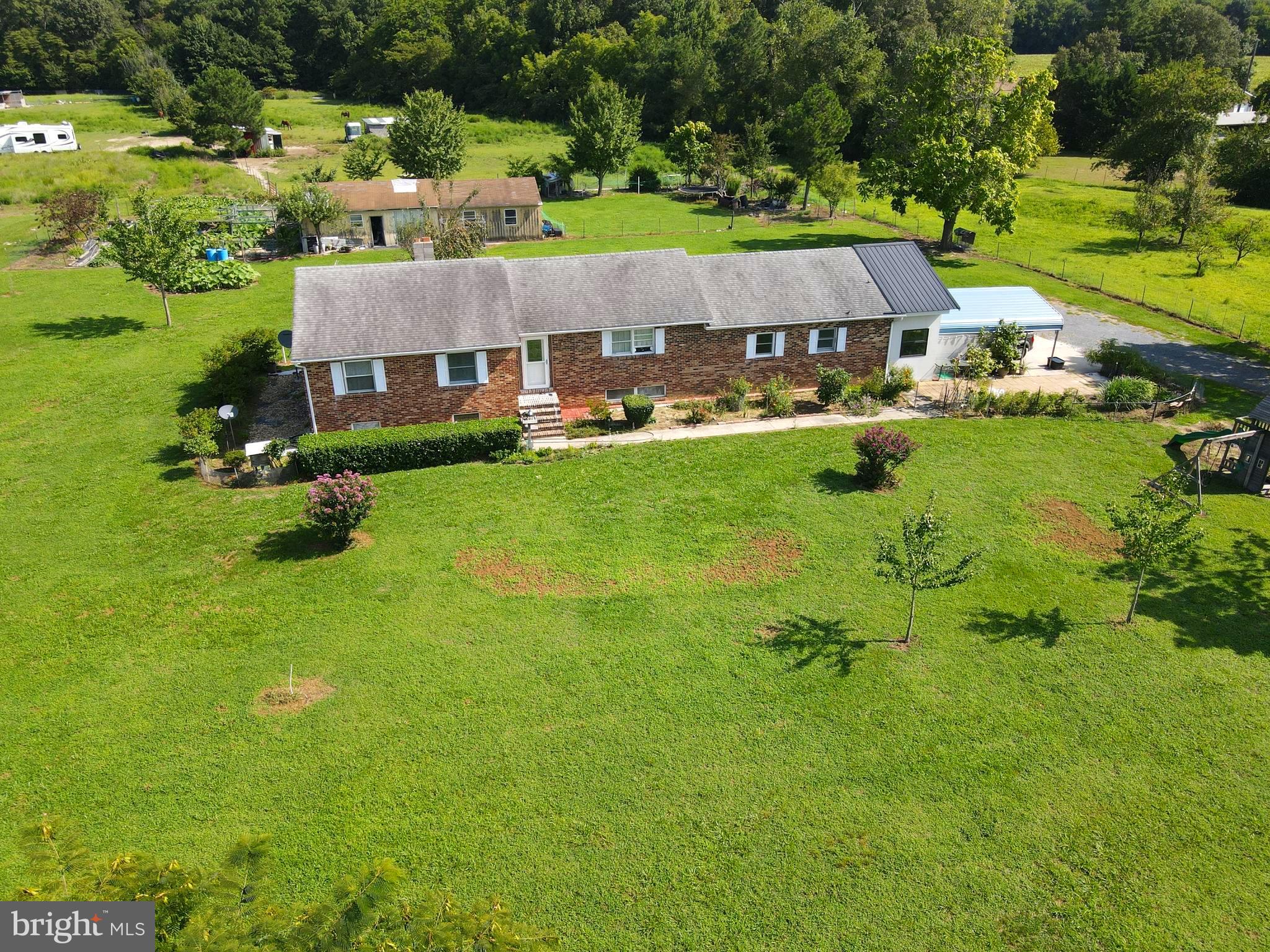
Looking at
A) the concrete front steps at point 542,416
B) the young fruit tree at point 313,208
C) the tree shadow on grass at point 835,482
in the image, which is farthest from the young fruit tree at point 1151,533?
the young fruit tree at point 313,208

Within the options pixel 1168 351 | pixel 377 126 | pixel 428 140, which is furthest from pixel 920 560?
pixel 377 126

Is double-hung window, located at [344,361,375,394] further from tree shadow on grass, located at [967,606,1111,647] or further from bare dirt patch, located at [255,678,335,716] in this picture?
tree shadow on grass, located at [967,606,1111,647]

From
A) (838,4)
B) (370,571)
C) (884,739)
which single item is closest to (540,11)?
(838,4)

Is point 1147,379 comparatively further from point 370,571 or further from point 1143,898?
point 370,571

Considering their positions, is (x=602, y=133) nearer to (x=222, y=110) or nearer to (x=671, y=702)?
(x=222, y=110)

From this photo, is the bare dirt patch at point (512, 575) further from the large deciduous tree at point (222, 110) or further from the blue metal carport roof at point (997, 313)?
the large deciduous tree at point (222, 110)

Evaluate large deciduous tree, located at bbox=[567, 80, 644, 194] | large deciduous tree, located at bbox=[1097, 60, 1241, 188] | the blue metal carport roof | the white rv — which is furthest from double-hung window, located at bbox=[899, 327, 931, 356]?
the white rv
